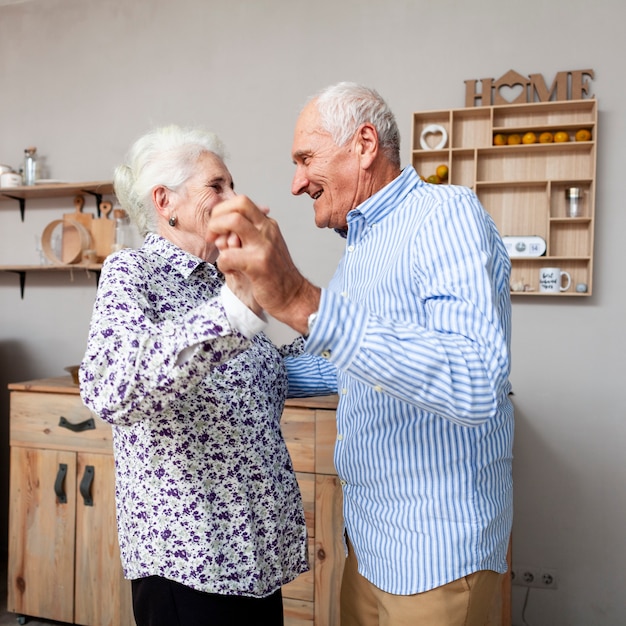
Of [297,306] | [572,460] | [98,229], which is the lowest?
[572,460]

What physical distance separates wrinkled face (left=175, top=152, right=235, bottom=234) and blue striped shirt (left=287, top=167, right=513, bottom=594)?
0.31m

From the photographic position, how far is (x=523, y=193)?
283 centimetres

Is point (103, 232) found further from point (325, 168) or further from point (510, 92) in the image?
point (325, 168)

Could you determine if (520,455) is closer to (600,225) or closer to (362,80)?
(600,225)

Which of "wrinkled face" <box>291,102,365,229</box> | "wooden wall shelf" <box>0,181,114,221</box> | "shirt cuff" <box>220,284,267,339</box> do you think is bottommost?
"shirt cuff" <box>220,284,267,339</box>

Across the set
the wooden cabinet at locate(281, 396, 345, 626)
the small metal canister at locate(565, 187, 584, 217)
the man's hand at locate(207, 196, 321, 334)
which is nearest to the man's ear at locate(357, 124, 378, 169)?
the man's hand at locate(207, 196, 321, 334)

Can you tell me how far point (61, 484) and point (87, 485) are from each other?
130 mm

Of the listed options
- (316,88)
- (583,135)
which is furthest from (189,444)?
(316,88)

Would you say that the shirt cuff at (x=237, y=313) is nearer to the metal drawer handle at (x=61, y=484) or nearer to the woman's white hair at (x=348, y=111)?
the woman's white hair at (x=348, y=111)

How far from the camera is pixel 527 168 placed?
9.30 ft

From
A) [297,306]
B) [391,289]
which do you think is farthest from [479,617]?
[297,306]

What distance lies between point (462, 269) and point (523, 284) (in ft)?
6.40

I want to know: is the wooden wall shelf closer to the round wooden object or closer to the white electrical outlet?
the round wooden object

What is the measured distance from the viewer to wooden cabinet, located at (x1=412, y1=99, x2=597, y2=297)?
271cm
